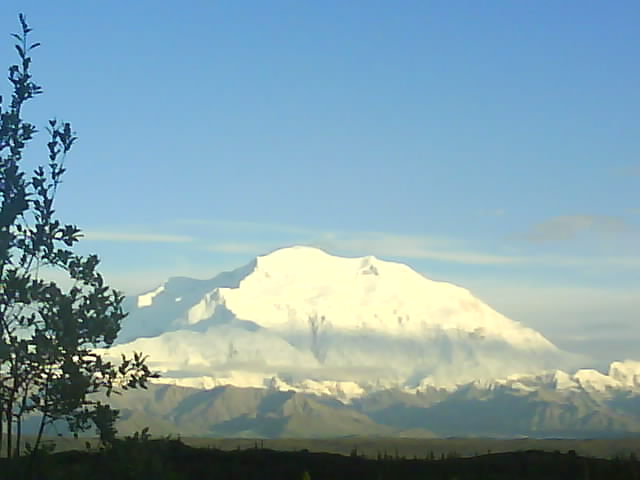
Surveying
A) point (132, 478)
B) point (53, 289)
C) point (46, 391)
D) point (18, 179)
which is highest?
point (18, 179)

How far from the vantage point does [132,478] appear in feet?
90.5

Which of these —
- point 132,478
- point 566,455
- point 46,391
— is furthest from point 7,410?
point 566,455

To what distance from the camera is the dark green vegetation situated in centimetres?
3394

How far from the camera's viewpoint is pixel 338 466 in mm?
39219

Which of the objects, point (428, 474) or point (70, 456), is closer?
point (428, 474)

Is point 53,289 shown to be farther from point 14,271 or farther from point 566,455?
point 566,455

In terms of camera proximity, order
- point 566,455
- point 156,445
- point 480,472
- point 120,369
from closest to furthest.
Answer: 1. point 156,445
2. point 120,369
3. point 480,472
4. point 566,455

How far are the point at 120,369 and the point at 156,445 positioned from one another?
4356mm

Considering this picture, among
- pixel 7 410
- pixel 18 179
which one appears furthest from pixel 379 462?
pixel 18 179

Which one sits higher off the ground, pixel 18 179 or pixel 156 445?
pixel 18 179

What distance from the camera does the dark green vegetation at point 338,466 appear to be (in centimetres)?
3394

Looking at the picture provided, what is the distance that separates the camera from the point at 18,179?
35531 millimetres

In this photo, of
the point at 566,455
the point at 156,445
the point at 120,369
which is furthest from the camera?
the point at 566,455

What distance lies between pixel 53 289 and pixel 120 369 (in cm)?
328
